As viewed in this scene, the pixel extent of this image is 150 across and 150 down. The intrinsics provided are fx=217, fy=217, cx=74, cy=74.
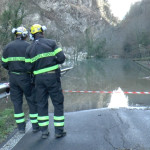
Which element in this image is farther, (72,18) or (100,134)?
(72,18)

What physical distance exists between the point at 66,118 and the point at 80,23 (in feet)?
286

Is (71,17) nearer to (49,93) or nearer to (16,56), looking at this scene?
(16,56)

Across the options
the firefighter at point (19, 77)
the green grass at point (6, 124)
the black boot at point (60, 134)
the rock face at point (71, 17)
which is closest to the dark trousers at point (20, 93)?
the firefighter at point (19, 77)

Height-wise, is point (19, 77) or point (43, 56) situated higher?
point (43, 56)

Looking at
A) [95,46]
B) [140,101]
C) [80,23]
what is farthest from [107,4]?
[140,101]

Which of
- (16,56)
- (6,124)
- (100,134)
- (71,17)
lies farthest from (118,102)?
(71,17)

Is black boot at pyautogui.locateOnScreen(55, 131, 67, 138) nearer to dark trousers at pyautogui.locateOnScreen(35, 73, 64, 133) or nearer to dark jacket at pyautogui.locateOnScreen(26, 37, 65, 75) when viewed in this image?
dark trousers at pyautogui.locateOnScreen(35, 73, 64, 133)

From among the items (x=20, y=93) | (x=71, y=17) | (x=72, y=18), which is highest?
(x=71, y=17)

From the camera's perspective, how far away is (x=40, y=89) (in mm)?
4105

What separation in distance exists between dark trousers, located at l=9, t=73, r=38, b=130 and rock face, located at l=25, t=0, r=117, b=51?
1954 inches

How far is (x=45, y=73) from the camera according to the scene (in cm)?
404

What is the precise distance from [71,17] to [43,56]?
84.3 meters

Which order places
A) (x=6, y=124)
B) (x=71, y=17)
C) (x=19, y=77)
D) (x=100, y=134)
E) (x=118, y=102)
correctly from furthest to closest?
(x=71, y=17)
(x=118, y=102)
(x=6, y=124)
(x=19, y=77)
(x=100, y=134)

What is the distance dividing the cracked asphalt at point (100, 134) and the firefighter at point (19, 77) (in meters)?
0.39
